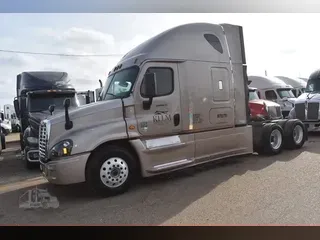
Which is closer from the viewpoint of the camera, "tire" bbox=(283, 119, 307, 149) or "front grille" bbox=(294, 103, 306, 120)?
"tire" bbox=(283, 119, 307, 149)

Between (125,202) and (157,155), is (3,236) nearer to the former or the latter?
(125,202)

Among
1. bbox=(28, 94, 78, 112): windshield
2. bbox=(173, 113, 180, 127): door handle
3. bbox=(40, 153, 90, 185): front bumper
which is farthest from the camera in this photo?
bbox=(28, 94, 78, 112): windshield

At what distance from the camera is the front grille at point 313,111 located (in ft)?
32.3

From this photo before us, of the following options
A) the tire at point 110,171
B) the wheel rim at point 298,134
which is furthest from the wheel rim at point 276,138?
the tire at point 110,171

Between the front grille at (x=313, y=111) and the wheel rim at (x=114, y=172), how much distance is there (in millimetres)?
7527

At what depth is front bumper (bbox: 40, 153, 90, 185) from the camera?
15.1 ft

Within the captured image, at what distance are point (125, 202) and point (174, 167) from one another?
119 centimetres

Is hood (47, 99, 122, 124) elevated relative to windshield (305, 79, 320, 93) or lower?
lower

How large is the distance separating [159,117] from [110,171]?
49.4 inches

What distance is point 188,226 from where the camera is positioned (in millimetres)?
3779

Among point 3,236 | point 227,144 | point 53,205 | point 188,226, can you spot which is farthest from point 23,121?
point 188,226

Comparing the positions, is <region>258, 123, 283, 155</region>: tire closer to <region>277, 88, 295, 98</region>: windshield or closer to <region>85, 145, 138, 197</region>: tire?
<region>85, 145, 138, 197</region>: tire

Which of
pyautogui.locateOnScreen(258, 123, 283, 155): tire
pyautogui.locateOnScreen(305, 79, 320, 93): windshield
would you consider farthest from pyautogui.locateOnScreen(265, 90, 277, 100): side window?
pyautogui.locateOnScreen(258, 123, 283, 155): tire

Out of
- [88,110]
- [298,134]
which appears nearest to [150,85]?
[88,110]
